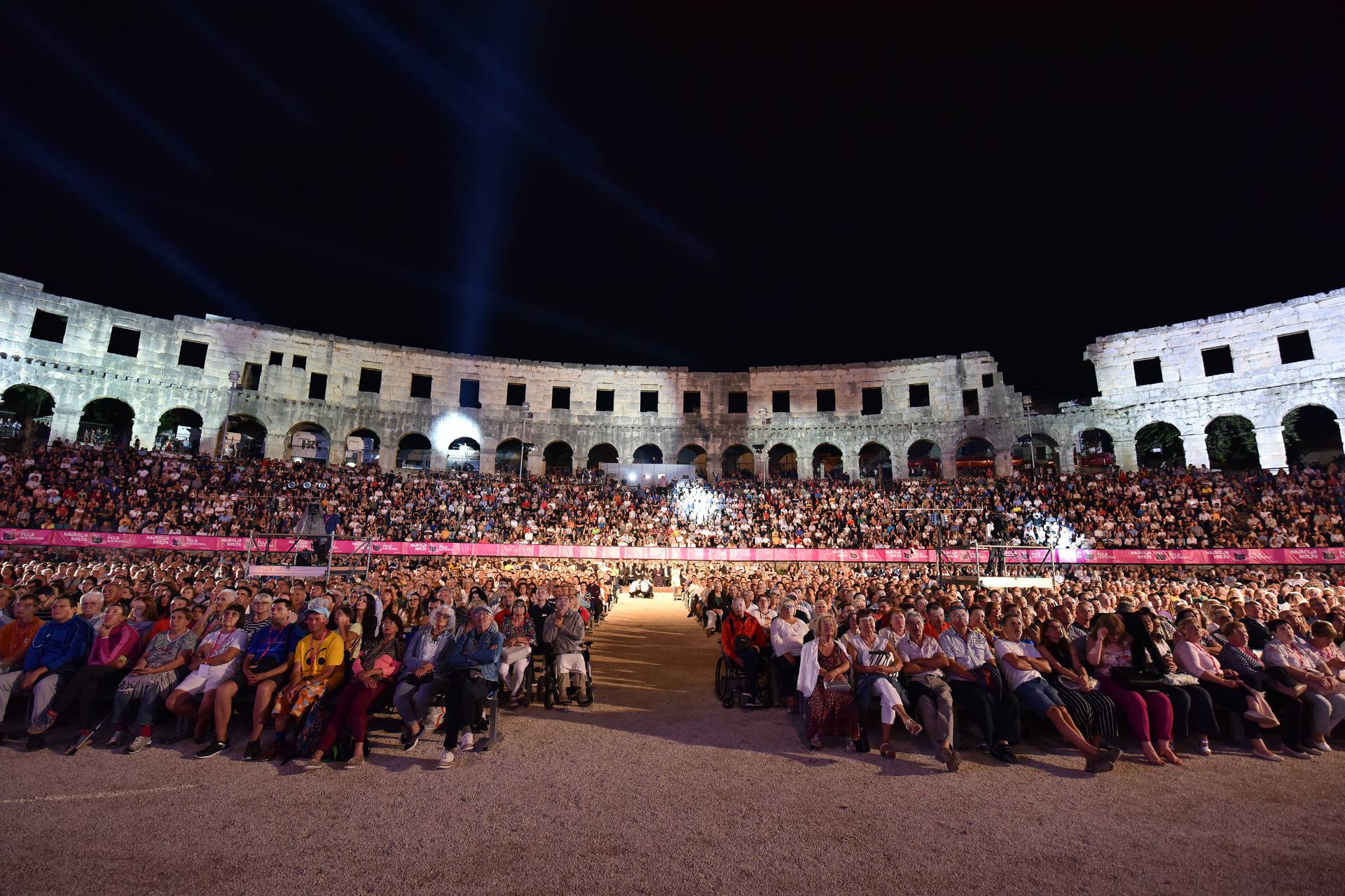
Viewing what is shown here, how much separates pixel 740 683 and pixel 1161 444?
1573 inches

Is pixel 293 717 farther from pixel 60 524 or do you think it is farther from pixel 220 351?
pixel 220 351

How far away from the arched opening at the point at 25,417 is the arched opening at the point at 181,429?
444 cm

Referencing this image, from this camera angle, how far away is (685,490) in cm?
3231

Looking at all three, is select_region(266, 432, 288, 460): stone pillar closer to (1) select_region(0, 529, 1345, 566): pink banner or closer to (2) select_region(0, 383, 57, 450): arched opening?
(2) select_region(0, 383, 57, 450): arched opening

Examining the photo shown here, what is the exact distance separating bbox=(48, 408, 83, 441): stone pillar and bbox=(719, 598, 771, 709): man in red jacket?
3411 centimetres

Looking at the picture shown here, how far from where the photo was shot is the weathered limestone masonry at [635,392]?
2741 cm

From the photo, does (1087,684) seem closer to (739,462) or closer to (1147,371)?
(1147,371)

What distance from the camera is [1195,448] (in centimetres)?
2895

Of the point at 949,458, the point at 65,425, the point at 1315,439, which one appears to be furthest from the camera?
the point at 1315,439

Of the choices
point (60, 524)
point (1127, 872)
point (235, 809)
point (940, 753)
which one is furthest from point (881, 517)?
point (60, 524)

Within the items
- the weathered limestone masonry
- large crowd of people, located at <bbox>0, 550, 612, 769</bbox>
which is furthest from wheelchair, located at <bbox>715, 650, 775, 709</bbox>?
the weathered limestone masonry

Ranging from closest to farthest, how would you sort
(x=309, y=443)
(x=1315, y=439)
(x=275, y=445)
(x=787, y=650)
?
(x=787, y=650) → (x=275, y=445) → (x=309, y=443) → (x=1315, y=439)

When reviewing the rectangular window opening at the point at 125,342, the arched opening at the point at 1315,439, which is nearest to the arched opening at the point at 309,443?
the rectangular window opening at the point at 125,342

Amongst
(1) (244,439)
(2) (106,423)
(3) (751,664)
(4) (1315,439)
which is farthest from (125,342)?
(4) (1315,439)
